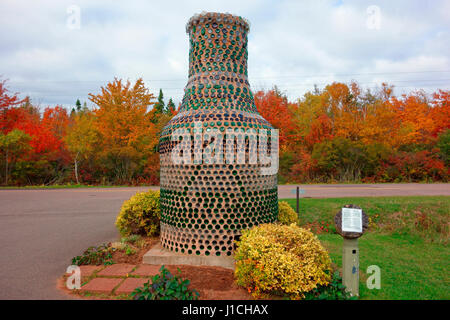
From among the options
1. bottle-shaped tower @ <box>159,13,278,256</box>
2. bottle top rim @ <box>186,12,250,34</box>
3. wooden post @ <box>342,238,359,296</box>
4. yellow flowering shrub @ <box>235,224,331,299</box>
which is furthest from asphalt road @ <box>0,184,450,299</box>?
bottle top rim @ <box>186,12,250,34</box>

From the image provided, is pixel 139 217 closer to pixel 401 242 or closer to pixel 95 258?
pixel 95 258

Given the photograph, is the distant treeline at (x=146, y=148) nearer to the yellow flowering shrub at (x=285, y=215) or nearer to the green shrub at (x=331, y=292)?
the yellow flowering shrub at (x=285, y=215)

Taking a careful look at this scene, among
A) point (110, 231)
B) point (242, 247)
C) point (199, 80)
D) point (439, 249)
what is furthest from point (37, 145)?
point (439, 249)

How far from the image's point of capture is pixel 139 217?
6.74 m

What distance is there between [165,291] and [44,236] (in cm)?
542

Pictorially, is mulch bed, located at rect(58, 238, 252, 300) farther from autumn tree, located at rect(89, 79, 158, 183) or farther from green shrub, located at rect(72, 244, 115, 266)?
autumn tree, located at rect(89, 79, 158, 183)

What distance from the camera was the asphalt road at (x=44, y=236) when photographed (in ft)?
14.9

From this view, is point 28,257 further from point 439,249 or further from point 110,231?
point 439,249

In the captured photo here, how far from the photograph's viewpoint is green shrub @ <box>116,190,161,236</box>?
266 inches

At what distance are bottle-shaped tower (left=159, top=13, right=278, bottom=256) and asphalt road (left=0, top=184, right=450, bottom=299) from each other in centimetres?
214

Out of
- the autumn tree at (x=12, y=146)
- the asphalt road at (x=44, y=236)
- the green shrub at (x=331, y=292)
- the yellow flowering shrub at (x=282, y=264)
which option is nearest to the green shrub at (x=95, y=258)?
the asphalt road at (x=44, y=236)
